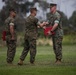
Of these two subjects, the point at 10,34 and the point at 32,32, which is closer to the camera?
the point at 32,32

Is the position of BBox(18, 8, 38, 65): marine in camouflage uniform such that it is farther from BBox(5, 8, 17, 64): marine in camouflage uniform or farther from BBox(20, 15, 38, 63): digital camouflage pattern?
BBox(5, 8, 17, 64): marine in camouflage uniform

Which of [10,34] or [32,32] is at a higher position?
[32,32]

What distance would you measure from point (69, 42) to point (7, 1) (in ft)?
49.2

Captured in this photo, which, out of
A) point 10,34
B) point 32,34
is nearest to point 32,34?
point 32,34

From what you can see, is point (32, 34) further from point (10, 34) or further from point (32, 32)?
point (10, 34)

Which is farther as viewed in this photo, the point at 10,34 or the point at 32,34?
the point at 10,34

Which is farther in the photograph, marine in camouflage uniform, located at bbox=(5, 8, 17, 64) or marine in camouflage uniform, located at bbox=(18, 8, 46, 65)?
marine in camouflage uniform, located at bbox=(5, 8, 17, 64)

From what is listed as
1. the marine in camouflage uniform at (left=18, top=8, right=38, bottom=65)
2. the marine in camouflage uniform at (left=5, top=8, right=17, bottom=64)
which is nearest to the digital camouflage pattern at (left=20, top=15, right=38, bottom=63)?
the marine in camouflage uniform at (left=18, top=8, right=38, bottom=65)

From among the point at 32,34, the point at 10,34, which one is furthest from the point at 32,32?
the point at 10,34

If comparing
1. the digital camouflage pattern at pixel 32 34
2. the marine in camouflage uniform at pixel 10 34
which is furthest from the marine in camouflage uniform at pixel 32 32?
the marine in camouflage uniform at pixel 10 34

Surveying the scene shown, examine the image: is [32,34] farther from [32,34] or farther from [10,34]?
[10,34]

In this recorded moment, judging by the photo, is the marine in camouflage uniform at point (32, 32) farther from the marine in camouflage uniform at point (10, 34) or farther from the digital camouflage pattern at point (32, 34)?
the marine in camouflage uniform at point (10, 34)

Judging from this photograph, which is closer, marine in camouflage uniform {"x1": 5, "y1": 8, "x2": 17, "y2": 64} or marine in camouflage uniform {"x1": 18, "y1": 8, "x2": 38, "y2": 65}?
marine in camouflage uniform {"x1": 18, "y1": 8, "x2": 38, "y2": 65}

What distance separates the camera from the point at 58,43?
1614cm
